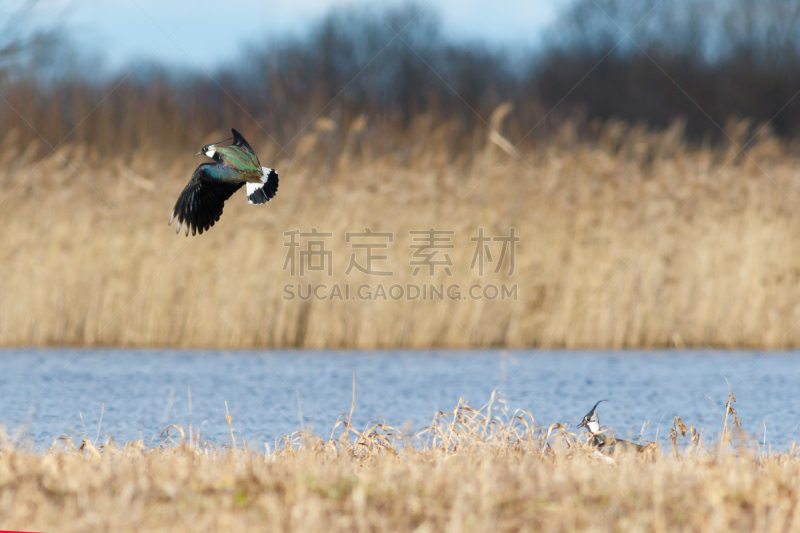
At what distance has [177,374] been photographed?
686cm

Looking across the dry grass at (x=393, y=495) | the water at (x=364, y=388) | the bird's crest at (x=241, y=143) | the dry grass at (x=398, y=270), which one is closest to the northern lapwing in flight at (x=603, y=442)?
the dry grass at (x=393, y=495)

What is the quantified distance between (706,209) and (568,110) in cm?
1658

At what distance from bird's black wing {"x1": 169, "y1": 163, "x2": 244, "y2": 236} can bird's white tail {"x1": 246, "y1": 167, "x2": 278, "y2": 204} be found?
98 millimetres

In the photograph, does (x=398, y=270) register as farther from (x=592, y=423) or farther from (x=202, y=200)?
(x=592, y=423)

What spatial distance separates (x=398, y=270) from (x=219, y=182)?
368 centimetres

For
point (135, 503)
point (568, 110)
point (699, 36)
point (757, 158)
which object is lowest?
point (135, 503)

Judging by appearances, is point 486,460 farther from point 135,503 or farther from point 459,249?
point 459,249

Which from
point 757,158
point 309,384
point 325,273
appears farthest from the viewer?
point 757,158

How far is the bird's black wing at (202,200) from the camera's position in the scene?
4.14 metres

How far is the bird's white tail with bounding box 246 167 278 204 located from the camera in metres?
4.32

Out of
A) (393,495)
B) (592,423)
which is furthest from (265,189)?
(393,495)

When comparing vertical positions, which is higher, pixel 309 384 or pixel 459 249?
pixel 459 249

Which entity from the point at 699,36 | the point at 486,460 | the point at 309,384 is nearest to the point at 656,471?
the point at 486,460

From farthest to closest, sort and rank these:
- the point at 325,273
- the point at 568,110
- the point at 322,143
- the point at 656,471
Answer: the point at 568,110
the point at 322,143
the point at 325,273
the point at 656,471
